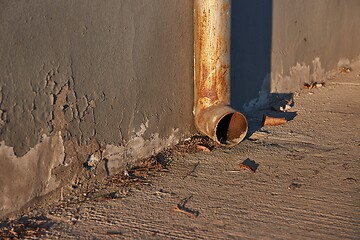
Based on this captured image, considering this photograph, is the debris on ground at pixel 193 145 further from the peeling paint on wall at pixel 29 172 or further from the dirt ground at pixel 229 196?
the peeling paint on wall at pixel 29 172

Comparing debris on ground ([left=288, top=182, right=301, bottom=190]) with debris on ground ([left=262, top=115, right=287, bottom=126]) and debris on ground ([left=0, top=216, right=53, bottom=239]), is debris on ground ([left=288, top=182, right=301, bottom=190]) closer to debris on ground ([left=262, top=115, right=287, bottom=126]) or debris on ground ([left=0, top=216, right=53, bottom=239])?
debris on ground ([left=262, top=115, right=287, bottom=126])

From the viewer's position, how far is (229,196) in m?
4.60

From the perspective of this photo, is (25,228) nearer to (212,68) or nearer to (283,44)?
(212,68)

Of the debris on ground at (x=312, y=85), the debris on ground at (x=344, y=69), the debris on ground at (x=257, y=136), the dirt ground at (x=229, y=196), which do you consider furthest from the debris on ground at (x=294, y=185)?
the debris on ground at (x=344, y=69)

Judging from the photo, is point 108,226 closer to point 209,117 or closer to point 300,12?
point 209,117

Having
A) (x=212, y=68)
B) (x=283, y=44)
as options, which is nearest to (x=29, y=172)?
(x=212, y=68)

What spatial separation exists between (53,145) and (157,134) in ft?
4.50

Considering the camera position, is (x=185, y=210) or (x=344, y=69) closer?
(x=185, y=210)

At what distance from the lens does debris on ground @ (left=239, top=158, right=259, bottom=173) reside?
5.20 metres

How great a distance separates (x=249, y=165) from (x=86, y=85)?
168cm

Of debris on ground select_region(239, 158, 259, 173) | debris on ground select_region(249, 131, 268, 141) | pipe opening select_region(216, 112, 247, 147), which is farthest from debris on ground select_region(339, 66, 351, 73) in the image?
debris on ground select_region(239, 158, 259, 173)

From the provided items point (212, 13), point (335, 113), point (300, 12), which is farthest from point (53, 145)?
point (300, 12)

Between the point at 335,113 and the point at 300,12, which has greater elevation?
the point at 300,12

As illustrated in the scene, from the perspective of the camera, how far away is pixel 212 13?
5680 millimetres
